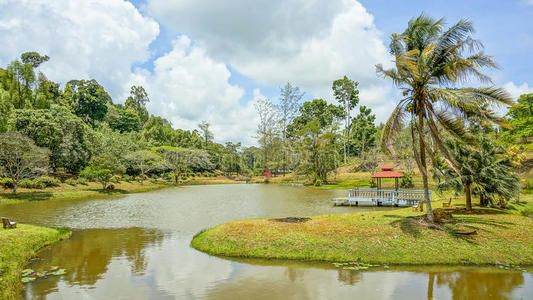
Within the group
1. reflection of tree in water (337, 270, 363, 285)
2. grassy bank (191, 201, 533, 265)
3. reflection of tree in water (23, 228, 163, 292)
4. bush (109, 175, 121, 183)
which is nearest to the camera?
reflection of tree in water (337, 270, 363, 285)

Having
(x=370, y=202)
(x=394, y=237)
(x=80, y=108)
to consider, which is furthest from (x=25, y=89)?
(x=394, y=237)

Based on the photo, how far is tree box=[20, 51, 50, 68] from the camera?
7569 centimetres

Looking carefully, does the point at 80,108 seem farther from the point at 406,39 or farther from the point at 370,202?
the point at 406,39

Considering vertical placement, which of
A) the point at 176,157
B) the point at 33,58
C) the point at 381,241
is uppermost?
the point at 33,58

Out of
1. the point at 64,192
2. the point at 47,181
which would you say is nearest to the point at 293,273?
the point at 64,192

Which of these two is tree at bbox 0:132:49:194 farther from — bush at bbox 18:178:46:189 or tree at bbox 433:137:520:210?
tree at bbox 433:137:520:210

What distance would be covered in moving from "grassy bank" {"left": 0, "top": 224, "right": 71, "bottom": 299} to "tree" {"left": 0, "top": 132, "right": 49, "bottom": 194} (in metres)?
20.0

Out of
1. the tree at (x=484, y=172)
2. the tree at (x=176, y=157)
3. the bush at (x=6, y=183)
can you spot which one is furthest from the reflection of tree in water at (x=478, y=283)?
the tree at (x=176, y=157)

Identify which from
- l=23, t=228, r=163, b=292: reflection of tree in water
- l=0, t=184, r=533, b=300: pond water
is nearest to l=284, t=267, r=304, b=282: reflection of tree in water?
l=0, t=184, r=533, b=300: pond water

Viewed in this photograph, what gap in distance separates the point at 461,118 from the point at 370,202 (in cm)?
1676

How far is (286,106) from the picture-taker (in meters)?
79.0

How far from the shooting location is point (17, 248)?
37.4 feet

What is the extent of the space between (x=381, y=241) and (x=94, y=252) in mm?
12326

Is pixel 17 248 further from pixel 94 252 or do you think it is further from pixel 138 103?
pixel 138 103
